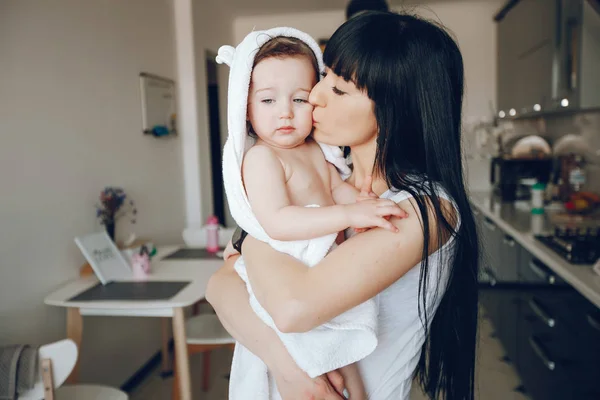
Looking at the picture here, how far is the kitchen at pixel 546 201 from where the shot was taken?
1.99m

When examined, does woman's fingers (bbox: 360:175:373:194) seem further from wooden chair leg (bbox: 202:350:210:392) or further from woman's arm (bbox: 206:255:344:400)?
wooden chair leg (bbox: 202:350:210:392)

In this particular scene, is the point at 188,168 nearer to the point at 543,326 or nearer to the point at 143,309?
the point at 143,309

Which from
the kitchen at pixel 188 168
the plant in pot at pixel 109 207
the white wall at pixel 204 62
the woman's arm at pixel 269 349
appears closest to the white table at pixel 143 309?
the kitchen at pixel 188 168

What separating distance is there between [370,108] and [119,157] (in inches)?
95.0

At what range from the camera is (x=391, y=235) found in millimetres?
812

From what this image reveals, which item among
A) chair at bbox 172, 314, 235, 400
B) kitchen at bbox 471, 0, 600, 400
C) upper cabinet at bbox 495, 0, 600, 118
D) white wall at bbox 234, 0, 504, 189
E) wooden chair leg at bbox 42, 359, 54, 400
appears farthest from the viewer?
white wall at bbox 234, 0, 504, 189

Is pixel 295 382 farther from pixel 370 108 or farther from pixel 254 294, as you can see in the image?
pixel 370 108

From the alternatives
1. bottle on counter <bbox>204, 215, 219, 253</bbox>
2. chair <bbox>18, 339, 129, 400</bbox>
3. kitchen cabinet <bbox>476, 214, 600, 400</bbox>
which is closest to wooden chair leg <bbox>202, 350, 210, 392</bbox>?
bottle on counter <bbox>204, 215, 219, 253</bbox>

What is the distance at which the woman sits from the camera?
0.82m

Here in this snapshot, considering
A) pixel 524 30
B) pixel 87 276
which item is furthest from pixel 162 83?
pixel 524 30

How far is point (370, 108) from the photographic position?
90cm

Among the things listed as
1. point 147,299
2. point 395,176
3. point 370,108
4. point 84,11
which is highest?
point 84,11

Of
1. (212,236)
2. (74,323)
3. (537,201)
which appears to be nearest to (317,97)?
(74,323)

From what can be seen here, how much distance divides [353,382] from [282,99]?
59 cm
